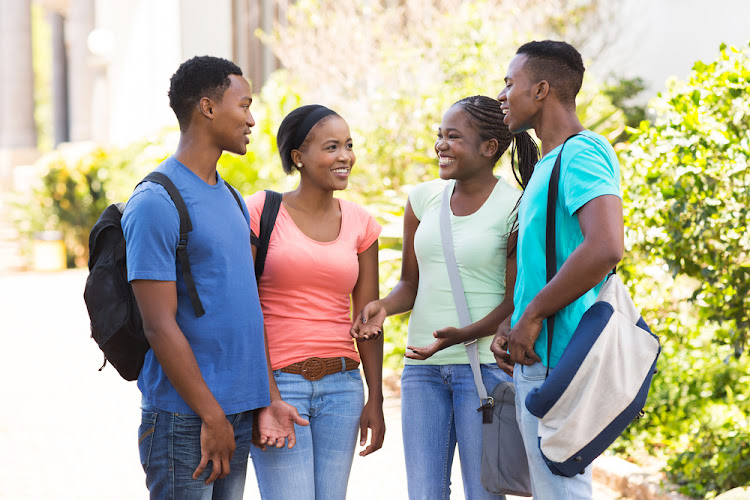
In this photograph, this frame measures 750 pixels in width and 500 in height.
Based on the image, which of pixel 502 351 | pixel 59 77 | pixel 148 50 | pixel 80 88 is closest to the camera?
pixel 502 351

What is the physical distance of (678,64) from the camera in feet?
31.8

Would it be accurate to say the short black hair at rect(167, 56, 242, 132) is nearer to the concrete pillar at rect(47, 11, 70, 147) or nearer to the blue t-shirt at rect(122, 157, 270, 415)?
the blue t-shirt at rect(122, 157, 270, 415)

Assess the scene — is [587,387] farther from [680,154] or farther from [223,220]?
[680,154]

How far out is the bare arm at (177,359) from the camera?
92.6 inches

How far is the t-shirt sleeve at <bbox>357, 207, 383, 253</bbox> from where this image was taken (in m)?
3.14

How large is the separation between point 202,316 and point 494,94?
608 cm

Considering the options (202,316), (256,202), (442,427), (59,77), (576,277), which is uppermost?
(59,77)

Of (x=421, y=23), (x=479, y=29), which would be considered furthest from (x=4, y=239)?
(x=479, y=29)

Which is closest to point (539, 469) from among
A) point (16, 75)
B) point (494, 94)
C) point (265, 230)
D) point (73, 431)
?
point (265, 230)

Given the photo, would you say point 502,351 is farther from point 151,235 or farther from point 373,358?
point 151,235

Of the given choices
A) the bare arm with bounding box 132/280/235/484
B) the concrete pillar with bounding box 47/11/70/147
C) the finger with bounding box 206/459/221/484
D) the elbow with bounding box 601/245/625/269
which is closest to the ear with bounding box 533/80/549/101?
the elbow with bounding box 601/245/625/269

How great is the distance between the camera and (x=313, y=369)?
2.92 meters

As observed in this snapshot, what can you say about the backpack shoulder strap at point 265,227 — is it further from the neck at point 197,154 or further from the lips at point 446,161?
the lips at point 446,161

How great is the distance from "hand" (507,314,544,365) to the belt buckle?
0.70 metres
